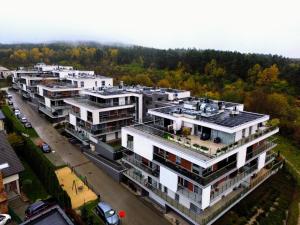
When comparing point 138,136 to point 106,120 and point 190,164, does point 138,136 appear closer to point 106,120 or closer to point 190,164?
point 190,164

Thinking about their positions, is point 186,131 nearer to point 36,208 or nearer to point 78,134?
point 36,208

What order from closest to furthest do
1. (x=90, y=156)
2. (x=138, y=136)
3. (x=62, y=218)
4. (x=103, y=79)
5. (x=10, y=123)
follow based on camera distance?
1. (x=62, y=218)
2. (x=138, y=136)
3. (x=90, y=156)
4. (x=10, y=123)
5. (x=103, y=79)

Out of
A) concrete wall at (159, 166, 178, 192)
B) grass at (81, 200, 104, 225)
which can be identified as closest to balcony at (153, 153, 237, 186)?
concrete wall at (159, 166, 178, 192)

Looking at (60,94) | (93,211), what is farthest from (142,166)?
(60,94)

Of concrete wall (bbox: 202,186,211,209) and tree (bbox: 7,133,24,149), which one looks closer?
concrete wall (bbox: 202,186,211,209)

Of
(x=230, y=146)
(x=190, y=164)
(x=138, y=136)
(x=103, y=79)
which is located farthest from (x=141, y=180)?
(x=103, y=79)

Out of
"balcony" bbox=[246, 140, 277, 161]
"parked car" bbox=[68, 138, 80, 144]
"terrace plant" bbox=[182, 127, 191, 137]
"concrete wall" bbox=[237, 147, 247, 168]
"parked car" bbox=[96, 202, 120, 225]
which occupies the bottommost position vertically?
"parked car" bbox=[96, 202, 120, 225]

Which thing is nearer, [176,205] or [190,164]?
[190,164]

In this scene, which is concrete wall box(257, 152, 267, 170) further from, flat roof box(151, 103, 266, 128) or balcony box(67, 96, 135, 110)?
balcony box(67, 96, 135, 110)
